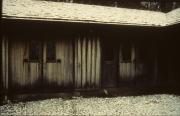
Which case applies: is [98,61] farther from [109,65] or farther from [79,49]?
[79,49]

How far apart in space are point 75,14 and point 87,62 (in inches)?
97.6

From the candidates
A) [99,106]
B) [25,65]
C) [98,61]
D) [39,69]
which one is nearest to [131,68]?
[98,61]

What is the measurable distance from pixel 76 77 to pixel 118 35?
299 cm

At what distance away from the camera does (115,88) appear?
486 inches


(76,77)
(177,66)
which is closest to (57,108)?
(76,77)

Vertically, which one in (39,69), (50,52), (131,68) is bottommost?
(131,68)

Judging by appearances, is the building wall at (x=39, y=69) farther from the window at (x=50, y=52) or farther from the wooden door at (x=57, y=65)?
the window at (x=50, y=52)

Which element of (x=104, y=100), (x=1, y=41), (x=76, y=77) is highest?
(x=1, y=41)

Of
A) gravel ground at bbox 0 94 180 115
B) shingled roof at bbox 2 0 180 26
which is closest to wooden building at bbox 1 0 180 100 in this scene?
shingled roof at bbox 2 0 180 26

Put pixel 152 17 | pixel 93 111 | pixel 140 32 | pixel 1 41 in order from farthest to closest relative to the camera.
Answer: pixel 152 17 → pixel 140 32 → pixel 1 41 → pixel 93 111

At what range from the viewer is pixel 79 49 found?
37.7 feet

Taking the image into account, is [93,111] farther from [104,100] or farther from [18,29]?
[18,29]

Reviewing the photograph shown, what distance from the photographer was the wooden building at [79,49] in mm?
10516

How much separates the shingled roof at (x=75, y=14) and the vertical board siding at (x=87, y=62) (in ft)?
3.41
